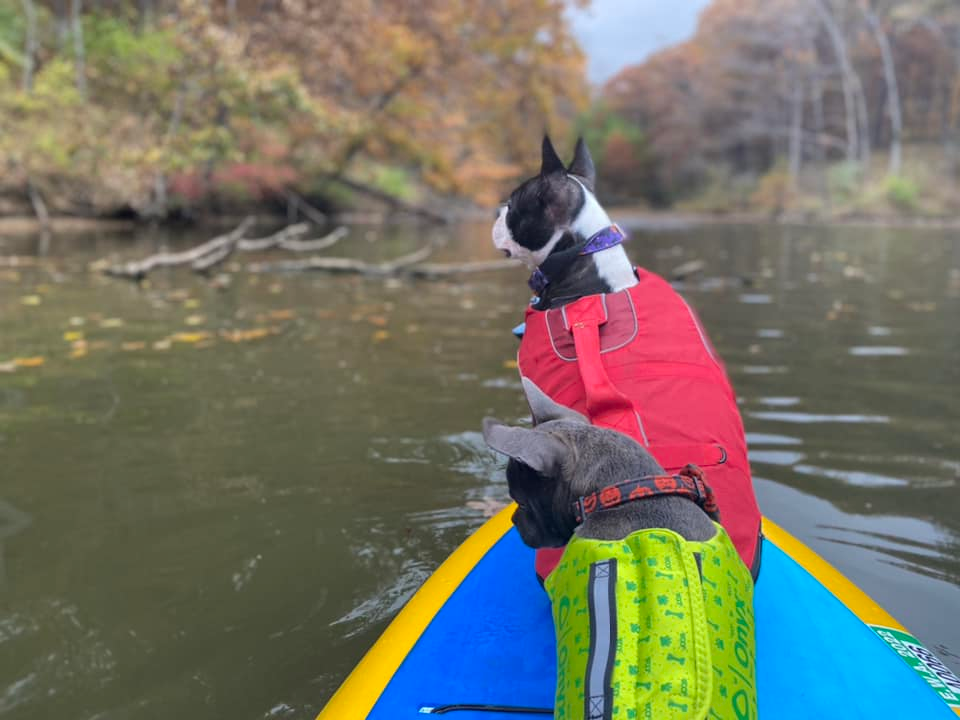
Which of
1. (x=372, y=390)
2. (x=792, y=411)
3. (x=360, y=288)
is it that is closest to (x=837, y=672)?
(x=792, y=411)

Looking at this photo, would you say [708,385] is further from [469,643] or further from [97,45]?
[97,45]

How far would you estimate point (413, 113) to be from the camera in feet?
78.6

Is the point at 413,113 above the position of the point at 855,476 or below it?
above

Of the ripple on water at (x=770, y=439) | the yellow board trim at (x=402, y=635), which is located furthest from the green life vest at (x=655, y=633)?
the ripple on water at (x=770, y=439)

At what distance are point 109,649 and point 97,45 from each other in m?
24.0

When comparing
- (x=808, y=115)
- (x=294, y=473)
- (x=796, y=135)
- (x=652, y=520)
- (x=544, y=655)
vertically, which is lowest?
(x=294, y=473)

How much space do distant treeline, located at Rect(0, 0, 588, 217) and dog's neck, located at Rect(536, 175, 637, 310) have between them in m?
17.2

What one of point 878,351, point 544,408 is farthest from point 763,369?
point 544,408

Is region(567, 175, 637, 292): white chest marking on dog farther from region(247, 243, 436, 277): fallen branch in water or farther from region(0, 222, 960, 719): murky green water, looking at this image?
region(247, 243, 436, 277): fallen branch in water

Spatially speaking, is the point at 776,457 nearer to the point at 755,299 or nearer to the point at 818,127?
the point at 755,299

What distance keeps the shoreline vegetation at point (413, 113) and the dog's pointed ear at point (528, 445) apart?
704 inches

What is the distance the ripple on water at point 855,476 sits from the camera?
370 centimetres

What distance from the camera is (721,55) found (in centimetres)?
4078

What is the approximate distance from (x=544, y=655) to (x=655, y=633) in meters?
0.65
